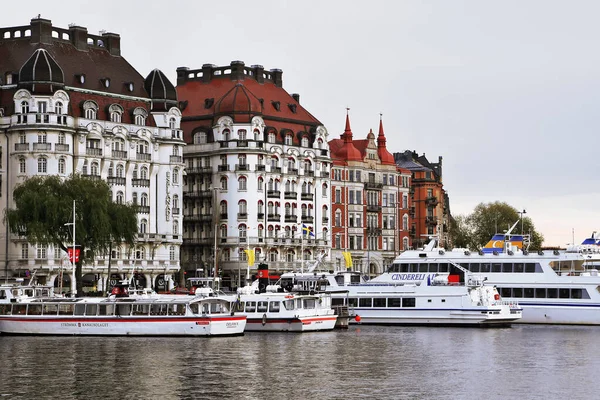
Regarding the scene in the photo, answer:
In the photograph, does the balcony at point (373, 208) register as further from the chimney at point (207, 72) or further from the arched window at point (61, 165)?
the arched window at point (61, 165)

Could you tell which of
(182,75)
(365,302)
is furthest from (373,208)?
(365,302)

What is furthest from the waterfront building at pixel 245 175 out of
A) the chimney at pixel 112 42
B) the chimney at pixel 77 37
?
the chimney at pixel 77 37

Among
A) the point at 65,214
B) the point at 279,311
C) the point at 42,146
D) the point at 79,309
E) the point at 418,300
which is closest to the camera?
the point at 79,309

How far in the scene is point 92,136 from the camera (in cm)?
13575

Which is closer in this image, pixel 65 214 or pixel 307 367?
pixel 307 367

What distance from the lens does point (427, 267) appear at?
104 metres

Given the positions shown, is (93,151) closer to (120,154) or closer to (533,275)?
(120,154)

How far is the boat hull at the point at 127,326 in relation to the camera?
276 ft

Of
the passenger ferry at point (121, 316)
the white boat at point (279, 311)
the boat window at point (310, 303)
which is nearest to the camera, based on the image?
the passenger ferry at point (121, 316)

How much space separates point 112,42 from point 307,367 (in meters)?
86.6

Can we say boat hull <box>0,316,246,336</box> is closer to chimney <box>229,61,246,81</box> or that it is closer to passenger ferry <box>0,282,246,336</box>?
passenger ferry <box>0,282,246,336</box>

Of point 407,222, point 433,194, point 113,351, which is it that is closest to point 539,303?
point 113,351

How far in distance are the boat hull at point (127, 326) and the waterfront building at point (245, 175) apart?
64.5m

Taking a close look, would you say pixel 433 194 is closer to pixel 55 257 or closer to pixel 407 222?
pixel 407 222
